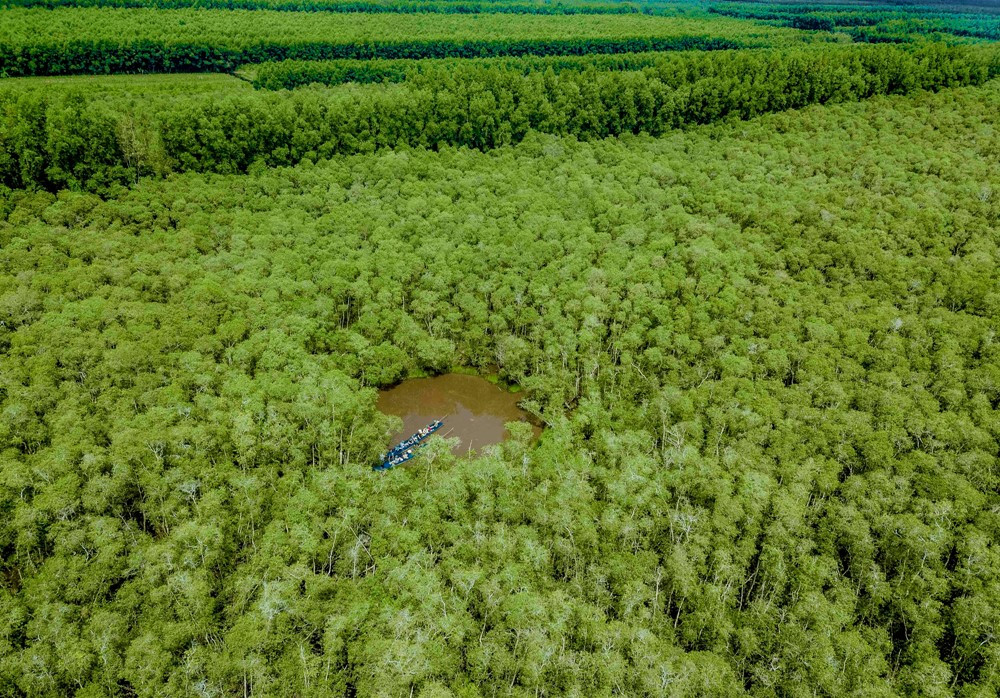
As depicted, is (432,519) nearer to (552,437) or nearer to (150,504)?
(552,437)

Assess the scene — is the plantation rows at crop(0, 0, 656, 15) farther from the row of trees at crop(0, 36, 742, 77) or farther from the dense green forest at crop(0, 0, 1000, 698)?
the dense green forest at crop(0, 0, 1000, 698)

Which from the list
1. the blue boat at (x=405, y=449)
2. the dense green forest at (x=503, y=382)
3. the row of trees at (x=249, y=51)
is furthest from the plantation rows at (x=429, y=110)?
the blue boat at (x=405, y=449)

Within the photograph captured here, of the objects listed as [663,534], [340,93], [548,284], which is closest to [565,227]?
[548,284]

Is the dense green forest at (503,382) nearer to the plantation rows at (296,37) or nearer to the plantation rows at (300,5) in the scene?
the plantation rows at (296,37)

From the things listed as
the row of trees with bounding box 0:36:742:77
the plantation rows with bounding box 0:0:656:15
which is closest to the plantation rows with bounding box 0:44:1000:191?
the row of trees with bounding box 0:36:742:77

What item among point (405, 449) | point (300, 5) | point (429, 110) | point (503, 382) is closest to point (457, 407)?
point (503, 382)

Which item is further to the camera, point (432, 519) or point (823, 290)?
point (823, 290)
